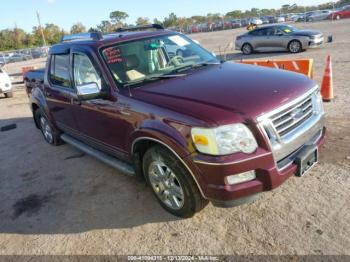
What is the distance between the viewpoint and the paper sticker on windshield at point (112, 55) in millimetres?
3955

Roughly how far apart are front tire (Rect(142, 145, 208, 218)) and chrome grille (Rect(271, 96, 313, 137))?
0.94 metres

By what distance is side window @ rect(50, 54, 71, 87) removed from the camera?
4.89 m

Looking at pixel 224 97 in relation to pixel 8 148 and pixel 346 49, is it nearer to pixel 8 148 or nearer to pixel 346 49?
pixel 8 148

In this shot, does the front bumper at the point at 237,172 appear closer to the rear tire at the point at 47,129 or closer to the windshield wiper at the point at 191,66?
the windshield wiper at the point at 191,66

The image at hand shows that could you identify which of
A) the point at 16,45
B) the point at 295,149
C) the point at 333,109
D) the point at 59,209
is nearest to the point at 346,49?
the point at 333,109

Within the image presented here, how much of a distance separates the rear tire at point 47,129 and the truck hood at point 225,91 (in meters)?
3.15

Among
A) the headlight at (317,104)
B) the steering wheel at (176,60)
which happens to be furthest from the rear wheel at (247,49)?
the headlight at (317,104)

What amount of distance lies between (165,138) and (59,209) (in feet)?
6.21

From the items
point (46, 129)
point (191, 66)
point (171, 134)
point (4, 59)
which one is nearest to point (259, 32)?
point (46, 129)

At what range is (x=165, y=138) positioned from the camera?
309 centimetres

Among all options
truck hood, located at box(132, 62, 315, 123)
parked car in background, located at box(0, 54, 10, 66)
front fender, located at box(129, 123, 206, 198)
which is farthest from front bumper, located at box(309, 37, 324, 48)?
parked car in background, located at box(0, 54, 10, 66)

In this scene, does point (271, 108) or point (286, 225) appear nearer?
point (271, 108)

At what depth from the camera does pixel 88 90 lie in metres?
3.69

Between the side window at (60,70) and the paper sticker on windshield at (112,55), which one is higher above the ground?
the paper sticker on windshield at (112,55)
